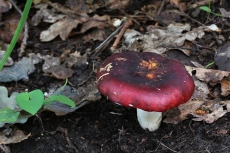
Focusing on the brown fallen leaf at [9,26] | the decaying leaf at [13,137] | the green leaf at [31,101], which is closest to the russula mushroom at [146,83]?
the green leaf at [31,101]

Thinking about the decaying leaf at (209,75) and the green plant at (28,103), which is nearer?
the green plant at (28,103)

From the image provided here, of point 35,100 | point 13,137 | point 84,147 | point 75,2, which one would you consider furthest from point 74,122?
point 75,2

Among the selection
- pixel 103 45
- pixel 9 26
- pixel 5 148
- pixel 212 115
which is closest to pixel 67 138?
pixel 5 148

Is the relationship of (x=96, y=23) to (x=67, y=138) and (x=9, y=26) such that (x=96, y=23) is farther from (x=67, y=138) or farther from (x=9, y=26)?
(x=67, y=138)

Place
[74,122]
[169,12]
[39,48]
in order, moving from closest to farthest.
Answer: [74,122]
[39,48]
[169,12]

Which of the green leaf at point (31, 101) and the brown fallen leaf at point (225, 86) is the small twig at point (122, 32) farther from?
the green leaf at point (31, 101)

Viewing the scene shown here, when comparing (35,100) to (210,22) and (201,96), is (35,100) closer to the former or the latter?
(201,96)

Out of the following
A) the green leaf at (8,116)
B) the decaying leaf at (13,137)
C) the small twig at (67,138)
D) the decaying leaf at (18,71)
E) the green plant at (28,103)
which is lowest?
the small twig at (67,138)

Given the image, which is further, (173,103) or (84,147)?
(84,147)
